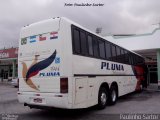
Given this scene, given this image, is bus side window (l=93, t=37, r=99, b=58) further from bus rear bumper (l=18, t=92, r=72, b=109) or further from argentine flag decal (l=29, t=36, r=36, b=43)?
bus rear bumper (l=18, t=92, r=72, b=109)

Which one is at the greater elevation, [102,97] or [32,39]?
[32,39]

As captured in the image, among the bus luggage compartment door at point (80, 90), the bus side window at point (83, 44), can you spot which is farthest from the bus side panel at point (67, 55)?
the bus side window at point (83, 44)

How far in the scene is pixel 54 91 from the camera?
728 cm

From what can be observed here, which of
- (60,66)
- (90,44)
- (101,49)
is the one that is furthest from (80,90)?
(101,49)

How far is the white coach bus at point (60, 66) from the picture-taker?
23.6 ft

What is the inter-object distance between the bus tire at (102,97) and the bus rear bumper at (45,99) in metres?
2.54

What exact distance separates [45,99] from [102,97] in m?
3.04

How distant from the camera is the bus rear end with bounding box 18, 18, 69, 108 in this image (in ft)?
23.8

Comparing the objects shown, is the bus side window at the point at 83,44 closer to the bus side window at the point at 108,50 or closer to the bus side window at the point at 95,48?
the bus side window at the point at 95,48

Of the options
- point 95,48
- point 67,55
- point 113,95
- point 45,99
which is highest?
point 95,48

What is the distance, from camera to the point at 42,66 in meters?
7.78

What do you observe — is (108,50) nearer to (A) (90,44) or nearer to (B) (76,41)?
(A) (90,44)

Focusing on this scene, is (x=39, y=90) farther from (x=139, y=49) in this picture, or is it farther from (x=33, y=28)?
(x=139, y=49)

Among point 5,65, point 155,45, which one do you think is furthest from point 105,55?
point 5,65
